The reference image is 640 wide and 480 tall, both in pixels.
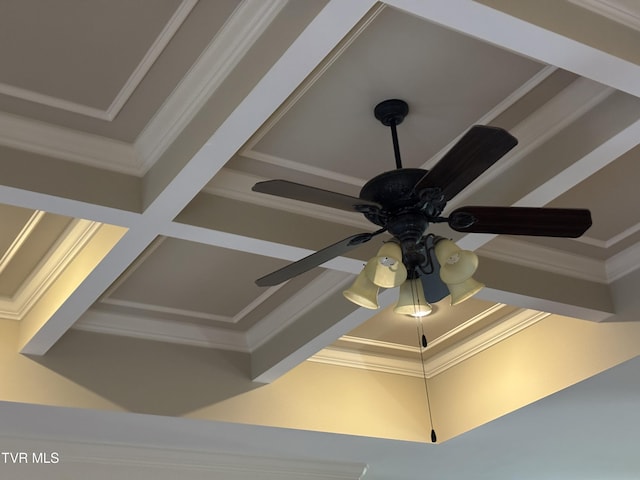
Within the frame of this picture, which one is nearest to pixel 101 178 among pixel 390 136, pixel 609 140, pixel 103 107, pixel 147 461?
pixel 103 107

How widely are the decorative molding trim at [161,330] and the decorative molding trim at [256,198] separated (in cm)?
108

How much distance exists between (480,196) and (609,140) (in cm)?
50

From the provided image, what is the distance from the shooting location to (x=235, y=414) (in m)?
3.56

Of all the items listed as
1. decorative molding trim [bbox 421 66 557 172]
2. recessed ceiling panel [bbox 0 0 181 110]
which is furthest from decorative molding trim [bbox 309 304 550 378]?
recessed ceiling panel [bbox 0 0 181 110]

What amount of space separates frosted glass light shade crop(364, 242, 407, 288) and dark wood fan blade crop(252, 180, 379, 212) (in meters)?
0.13

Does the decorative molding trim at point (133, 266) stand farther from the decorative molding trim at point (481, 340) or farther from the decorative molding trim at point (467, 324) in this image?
the decorative molding trim at point (481, 340)

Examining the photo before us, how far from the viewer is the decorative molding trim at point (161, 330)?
11.1ft

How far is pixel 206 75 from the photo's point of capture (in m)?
2.12

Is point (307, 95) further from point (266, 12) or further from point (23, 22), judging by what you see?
point (23, 22)

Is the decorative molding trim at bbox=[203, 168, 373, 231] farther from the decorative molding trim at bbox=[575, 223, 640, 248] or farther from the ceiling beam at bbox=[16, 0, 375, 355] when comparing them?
the decorative molding trim at bbox=[575, 223, 640, 248]

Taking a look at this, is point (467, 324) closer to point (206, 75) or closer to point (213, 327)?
point (213, 327)

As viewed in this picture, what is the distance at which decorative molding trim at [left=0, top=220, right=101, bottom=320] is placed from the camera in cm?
280

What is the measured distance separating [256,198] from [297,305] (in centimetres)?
88


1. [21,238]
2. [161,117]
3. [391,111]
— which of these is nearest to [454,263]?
[391,111]
